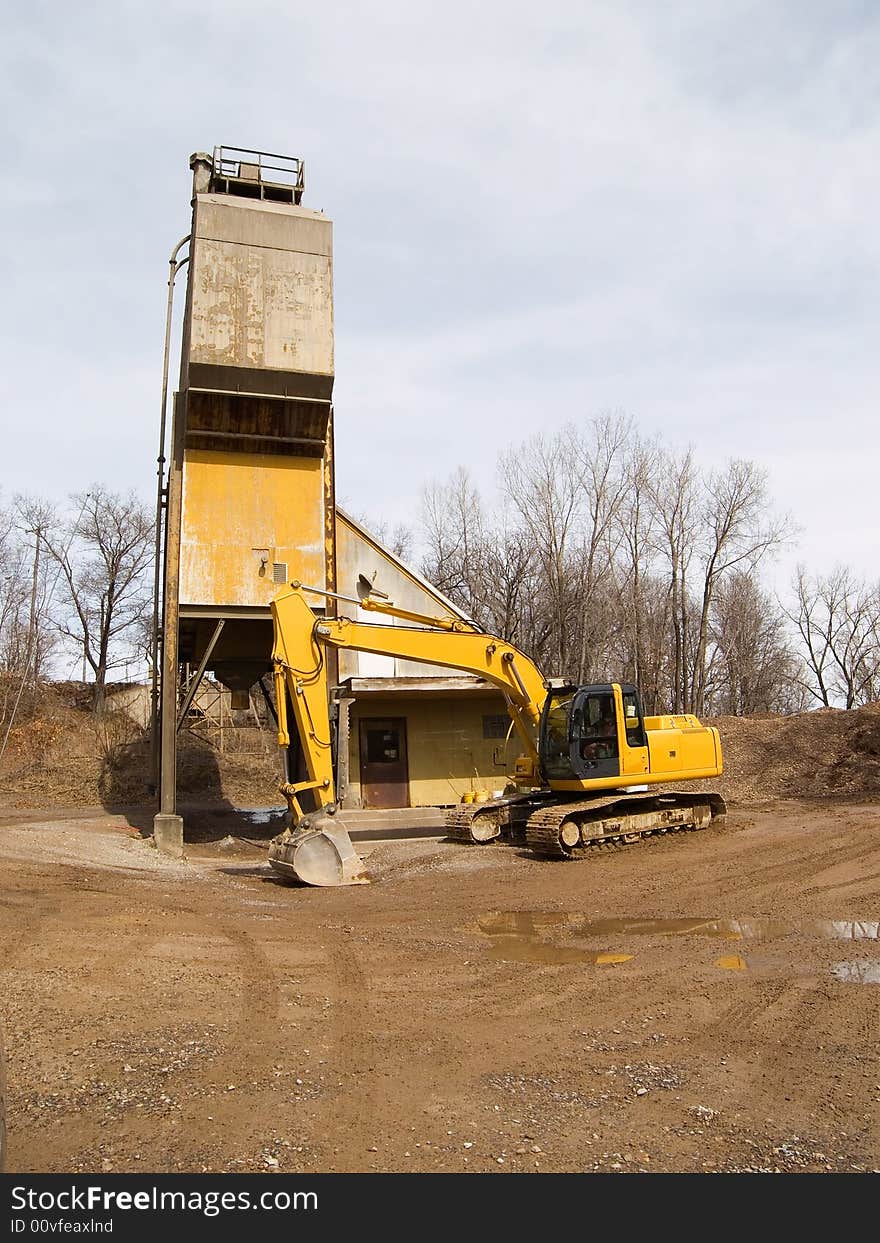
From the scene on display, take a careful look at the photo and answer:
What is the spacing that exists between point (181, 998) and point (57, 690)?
3846cm

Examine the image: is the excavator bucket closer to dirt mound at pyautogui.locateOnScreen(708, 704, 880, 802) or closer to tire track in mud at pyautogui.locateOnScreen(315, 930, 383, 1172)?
tire track in mud at pyautogui.locateOnScreen(315, 930, 383, 1172)

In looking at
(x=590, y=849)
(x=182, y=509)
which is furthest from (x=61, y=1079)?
(x=182, y=509)

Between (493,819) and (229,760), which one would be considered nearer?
(493,819)

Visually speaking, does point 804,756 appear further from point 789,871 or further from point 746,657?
point 746,657

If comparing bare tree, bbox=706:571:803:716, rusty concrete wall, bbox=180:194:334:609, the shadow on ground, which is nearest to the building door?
the shadow on ground

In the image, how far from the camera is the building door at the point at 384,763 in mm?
22578

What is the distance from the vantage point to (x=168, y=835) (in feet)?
55.2

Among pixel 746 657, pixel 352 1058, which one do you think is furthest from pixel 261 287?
pixel 746 657

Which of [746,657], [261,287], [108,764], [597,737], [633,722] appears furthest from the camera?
[746,657]

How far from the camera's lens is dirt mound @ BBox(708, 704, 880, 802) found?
24.6 metres

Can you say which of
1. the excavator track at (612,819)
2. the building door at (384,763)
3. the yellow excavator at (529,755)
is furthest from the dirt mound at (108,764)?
the excavator track at (612,819)

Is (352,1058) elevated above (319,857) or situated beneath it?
situated beneath

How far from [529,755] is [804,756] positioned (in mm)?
12987

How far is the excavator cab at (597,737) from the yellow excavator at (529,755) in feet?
0.07
